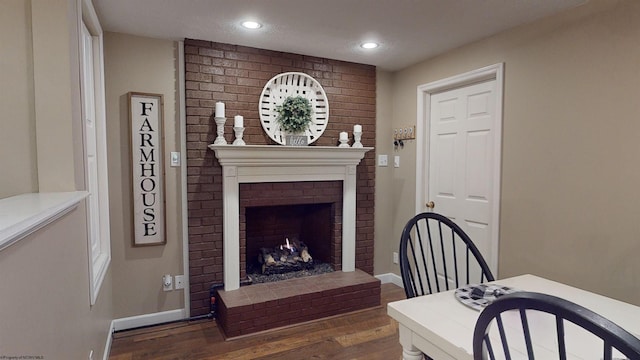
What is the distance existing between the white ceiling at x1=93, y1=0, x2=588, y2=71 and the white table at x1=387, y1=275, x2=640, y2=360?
1.74 metres

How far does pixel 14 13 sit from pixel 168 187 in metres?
1.56

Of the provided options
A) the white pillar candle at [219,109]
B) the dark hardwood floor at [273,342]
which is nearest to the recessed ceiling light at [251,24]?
the white pillar candle at [219,109]

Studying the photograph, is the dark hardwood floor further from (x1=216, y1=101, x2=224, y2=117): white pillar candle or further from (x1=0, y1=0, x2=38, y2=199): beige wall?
(x1=216, y1=101, x2=224, y2=117): white pillar candle

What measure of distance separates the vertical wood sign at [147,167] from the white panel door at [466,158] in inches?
95.8

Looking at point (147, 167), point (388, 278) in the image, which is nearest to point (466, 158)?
point (388, 278)

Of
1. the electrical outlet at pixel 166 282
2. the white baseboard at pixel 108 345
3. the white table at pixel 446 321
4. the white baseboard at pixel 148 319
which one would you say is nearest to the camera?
the white table at pixel 446 321

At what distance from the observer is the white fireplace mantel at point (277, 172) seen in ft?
9.62

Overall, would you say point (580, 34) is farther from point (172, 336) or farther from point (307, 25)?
point (172, 336)

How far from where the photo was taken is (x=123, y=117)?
2.74 metres

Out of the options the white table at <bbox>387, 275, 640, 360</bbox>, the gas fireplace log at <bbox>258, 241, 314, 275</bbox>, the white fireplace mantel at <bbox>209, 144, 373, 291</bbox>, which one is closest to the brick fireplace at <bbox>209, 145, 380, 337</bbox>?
the white fireplace mantel at <bbox>209, 144, 373, 291</bbox>

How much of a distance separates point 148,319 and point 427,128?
9.79ft

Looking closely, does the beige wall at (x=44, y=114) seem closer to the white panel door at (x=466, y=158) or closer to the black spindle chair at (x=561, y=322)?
the black spindle chair at (x=561, y=322)

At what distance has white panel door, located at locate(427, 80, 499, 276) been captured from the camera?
286cm

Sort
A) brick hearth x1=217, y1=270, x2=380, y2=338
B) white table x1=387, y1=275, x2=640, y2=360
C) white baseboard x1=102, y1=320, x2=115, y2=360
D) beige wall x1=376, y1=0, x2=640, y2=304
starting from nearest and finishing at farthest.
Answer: white table x1=387, y1=275, x2=640, y2=360
beige wall x1=376, y1=0, x2=640, y2=304
white baseboard x1=102, y1=320, x2=115, y2=360
brick hearth x1=217, y1=270, x2=380, y2=338
